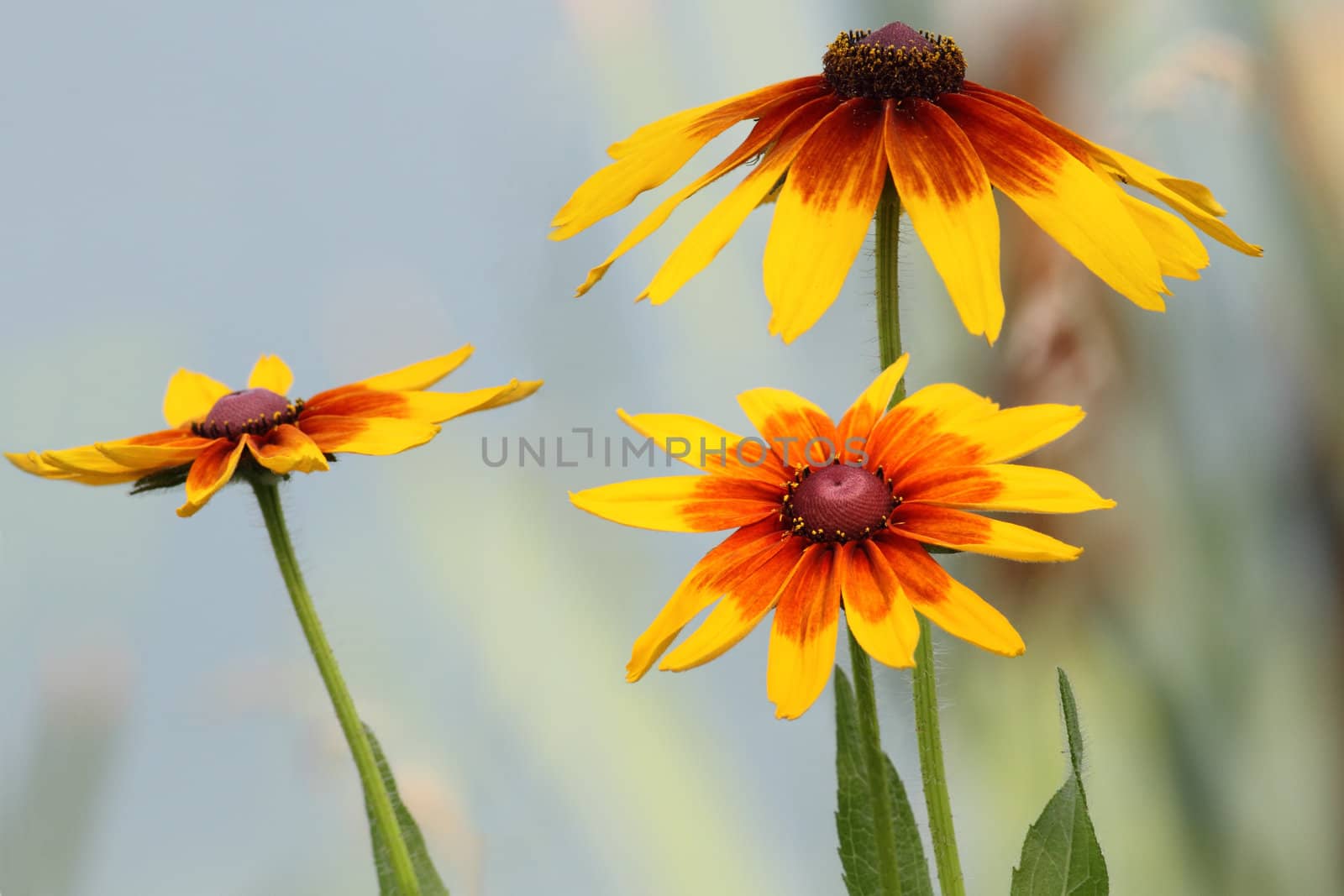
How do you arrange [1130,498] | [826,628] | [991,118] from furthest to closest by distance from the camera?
Answer: [1130,498]
[991,118]
[826,628]

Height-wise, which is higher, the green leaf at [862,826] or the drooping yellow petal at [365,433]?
the drooping yellow petal at [365,433]

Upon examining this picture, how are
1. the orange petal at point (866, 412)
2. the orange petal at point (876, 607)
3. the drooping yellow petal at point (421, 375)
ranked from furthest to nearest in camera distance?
the drooping yellow petal at point (421, 375)
the orange petal at point (866, 412)
the orange petal at point (876, 607)

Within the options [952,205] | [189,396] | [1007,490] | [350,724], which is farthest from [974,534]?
[189,396]

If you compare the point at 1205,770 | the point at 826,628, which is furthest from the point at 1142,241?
the point at 1205,770

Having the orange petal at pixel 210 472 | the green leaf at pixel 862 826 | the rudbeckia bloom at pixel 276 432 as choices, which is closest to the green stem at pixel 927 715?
the green leaf at pixel 862 826

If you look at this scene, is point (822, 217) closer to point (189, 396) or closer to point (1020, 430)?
point (1020, 430)

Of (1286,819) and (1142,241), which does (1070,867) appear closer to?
(1142,241)

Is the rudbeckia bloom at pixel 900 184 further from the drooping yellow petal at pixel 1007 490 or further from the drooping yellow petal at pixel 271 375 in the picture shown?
the drooping yellow petal at pixel 271 375
